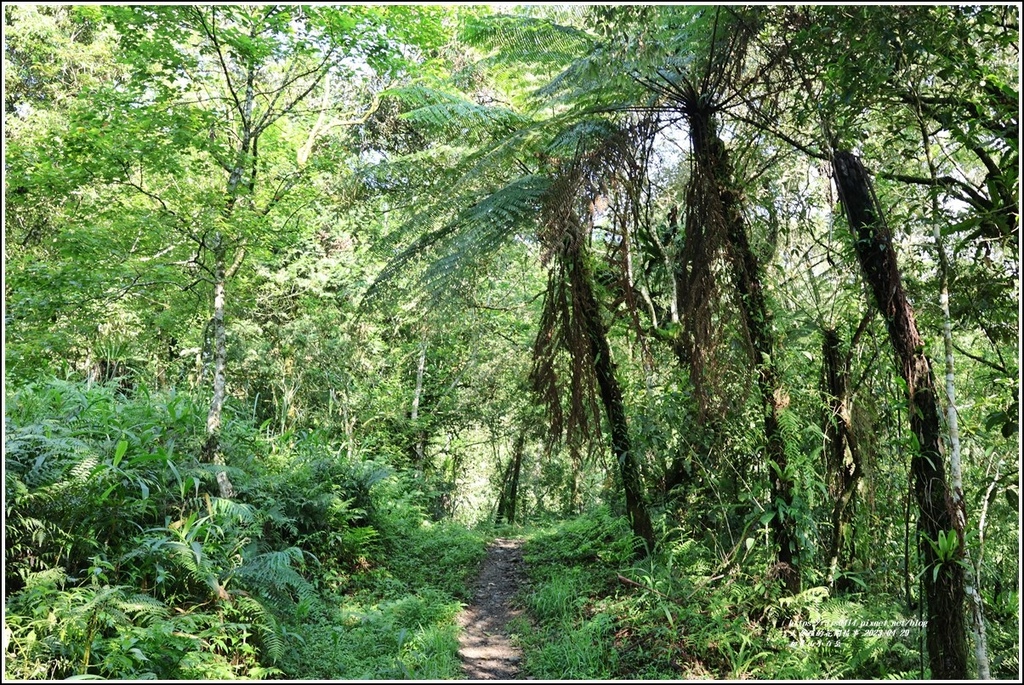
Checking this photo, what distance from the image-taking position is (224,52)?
5512mm

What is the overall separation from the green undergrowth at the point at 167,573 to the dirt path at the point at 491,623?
17cm

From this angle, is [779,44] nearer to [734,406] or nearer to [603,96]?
[603,96]

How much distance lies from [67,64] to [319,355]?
5.23 meters

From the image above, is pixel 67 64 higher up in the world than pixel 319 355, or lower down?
higher up

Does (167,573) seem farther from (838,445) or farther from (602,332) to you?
(838,445)

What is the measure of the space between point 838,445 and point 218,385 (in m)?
5.21

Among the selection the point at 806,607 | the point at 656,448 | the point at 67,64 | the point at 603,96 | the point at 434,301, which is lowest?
the point at 806,607

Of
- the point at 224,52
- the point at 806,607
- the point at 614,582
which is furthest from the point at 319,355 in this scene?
the point at 806,607

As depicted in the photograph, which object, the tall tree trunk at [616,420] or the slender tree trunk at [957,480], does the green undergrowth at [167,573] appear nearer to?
the tall tree trunk at [616,420]

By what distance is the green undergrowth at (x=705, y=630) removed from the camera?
3.75 meters

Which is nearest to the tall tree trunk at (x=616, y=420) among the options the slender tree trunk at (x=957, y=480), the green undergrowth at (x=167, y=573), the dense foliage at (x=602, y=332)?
the dense foliage at (x=602, y=332)

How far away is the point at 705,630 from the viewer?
415 cm

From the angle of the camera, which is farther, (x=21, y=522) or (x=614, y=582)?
(x=614, y=582)

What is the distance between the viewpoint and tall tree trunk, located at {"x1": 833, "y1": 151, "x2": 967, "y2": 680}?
126 inches
